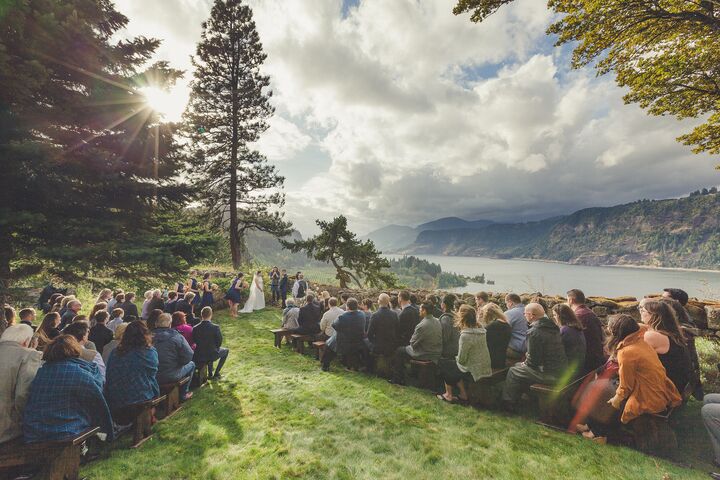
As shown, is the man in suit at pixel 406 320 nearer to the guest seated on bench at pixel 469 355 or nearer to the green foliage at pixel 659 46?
the guest seated on bench at pixel 469 355

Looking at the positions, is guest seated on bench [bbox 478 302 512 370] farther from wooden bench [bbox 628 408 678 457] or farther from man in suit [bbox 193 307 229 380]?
man in suit [bbox 193 307 229 380]

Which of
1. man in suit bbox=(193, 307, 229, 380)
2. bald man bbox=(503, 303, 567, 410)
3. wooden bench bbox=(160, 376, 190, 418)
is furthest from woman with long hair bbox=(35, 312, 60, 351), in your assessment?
bald man bbox=(503, 303, 567, 410)

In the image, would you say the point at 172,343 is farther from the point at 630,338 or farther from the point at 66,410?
the point at 630,338

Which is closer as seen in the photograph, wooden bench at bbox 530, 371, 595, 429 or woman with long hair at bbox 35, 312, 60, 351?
wooden bench at bbox 530, 371, 595, 429

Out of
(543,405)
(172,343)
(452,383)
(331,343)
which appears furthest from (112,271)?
(543,405)

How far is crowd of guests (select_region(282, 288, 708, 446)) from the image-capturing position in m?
3.59

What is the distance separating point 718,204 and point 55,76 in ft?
1004

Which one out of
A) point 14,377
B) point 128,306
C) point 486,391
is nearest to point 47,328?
point 14,377

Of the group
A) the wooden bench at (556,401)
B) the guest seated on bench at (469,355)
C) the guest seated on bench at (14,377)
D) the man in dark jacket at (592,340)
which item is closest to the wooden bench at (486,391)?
the guest seated on bench at (469,355)

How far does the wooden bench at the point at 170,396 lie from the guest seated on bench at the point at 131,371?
595mm

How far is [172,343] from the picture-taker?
5.07 m

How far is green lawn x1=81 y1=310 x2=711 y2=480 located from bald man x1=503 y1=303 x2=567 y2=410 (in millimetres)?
656

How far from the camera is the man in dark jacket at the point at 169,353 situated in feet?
16.2

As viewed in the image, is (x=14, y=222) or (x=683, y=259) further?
(x=683, y=259)
